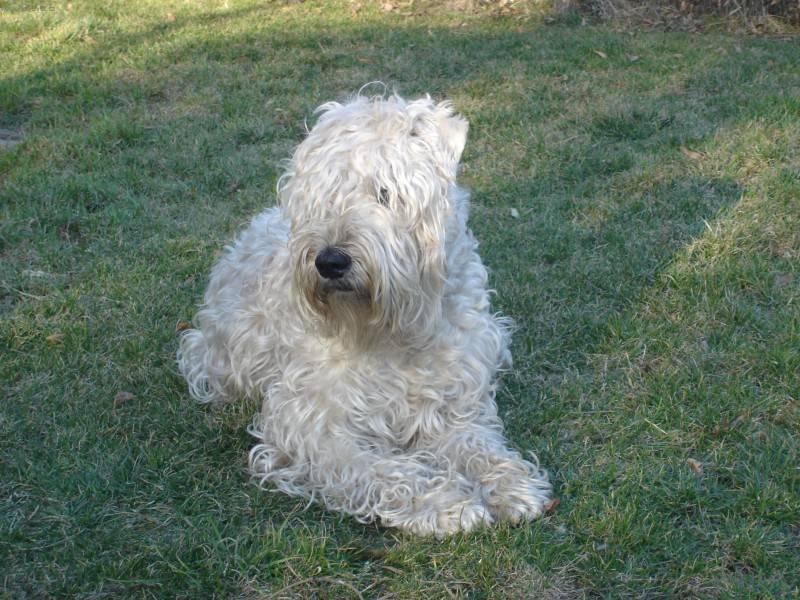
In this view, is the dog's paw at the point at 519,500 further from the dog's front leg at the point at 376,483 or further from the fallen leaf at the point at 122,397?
the fallen leaf at the point at 122,397

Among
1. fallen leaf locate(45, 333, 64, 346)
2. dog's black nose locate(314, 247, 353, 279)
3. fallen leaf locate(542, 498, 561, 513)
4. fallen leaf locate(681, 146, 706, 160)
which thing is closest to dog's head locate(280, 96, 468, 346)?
dog's black nose locate(314, 247, 353, 279)

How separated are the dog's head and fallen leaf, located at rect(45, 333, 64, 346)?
1.86 meters

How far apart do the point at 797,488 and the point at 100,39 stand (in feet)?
28.3

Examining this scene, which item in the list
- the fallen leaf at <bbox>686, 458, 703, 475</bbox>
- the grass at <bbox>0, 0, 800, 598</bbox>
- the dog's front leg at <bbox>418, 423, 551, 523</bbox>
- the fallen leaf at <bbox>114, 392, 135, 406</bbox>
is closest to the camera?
the grass at <bbox>0, 0, 800, 598</bbox>

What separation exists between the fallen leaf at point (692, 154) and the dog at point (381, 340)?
3212 millimetres

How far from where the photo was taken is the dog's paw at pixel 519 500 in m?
3.59

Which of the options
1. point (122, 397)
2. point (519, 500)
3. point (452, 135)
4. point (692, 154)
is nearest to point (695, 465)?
point (519, 500)

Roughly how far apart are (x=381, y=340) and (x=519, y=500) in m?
0.81

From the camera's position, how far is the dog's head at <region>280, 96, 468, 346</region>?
3506mm

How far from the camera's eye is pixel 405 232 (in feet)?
11.7

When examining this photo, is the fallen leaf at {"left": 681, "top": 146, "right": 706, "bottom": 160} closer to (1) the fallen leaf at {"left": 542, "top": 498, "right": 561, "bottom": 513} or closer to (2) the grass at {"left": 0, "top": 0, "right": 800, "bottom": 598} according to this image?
(2) the grass at {"left": 0, "top": 0, "right": 800, "bottom": 598}

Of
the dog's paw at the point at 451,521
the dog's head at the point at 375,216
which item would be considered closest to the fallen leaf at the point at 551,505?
the dog's paw at the point at 451,521

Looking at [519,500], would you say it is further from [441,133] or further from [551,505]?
[441,133]

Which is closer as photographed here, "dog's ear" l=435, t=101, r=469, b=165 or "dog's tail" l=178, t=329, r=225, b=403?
"dog's ear" l=435, t=101, r=469, b=165
